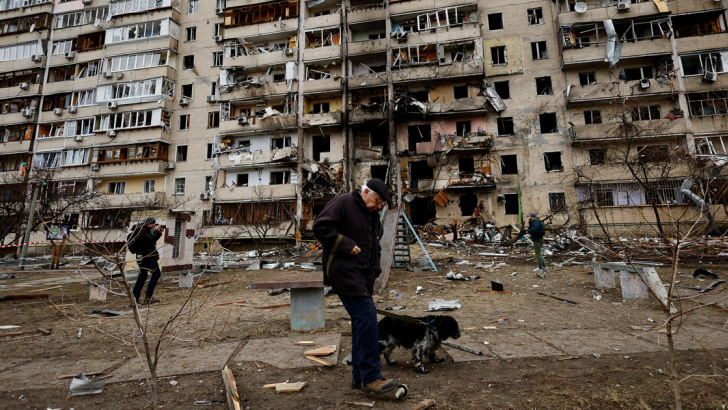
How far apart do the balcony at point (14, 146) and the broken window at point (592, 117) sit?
156ft

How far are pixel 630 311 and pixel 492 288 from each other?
115 inches

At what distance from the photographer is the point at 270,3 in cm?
2877

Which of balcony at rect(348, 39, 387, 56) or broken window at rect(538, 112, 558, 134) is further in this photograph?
balcony at rect(348, 39, 387, 56)

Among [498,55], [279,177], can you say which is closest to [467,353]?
[279,177]

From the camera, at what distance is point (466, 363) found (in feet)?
12.0

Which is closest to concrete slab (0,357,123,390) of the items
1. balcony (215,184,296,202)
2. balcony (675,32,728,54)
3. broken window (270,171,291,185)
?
balcony (215,184,296,202)

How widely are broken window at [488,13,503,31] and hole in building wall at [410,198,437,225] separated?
14232 millimetres

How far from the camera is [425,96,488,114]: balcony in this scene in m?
23.8

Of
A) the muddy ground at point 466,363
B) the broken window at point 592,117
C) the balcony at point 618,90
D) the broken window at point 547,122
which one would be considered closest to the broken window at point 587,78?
the balcony at point 618,90

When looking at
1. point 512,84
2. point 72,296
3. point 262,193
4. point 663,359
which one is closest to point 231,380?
point 663,359

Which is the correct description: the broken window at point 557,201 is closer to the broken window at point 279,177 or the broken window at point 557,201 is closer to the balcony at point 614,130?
the balcony at point 614,130

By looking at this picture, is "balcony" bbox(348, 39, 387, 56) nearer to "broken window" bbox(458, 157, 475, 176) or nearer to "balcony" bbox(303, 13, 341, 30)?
"balcony" bbox(303, 13, 341, 30)

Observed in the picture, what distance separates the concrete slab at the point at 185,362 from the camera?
3451 millimetres

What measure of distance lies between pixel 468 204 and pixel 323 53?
643 inches
